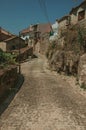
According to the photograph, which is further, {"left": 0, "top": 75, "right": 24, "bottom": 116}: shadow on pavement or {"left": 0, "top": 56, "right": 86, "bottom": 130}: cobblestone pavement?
{"left": 0, "top": 75, "right": 24, "bottom": 116}: shadow on pavement

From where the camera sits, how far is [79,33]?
25656 mm

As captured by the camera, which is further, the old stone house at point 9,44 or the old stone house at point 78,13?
the old stone house at point 9,44

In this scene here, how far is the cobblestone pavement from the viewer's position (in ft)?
39.3

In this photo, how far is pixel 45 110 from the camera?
46.8 ft

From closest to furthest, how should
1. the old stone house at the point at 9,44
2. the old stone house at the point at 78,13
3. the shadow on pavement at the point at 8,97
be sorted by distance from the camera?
the shadow on pavement at the point at 8,97 < the old stone house at the point at 78,13 < the old stone house at the point at 9,44


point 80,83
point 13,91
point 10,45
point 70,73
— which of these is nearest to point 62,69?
point 70,73

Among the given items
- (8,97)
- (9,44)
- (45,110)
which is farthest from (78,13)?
(45,110)

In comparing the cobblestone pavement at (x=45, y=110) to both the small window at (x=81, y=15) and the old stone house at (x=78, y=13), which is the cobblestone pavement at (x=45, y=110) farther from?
the small window at (x=81, y=15)

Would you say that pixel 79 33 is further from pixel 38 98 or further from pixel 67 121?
pixel 67 121

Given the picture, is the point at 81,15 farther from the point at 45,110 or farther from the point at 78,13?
the point at 45,110

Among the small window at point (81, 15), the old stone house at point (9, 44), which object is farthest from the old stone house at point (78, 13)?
the old stone house at point (9, 44)

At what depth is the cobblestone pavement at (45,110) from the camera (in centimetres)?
1197

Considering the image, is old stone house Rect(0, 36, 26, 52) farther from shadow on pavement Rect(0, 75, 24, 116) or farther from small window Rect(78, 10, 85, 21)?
shadow on pavement Rect(0, 75, 24, 116)

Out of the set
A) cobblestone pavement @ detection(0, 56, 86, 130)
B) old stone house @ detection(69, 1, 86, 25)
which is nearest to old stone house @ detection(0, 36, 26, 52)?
old stone house @ detection(69, 1, 86, 25)
